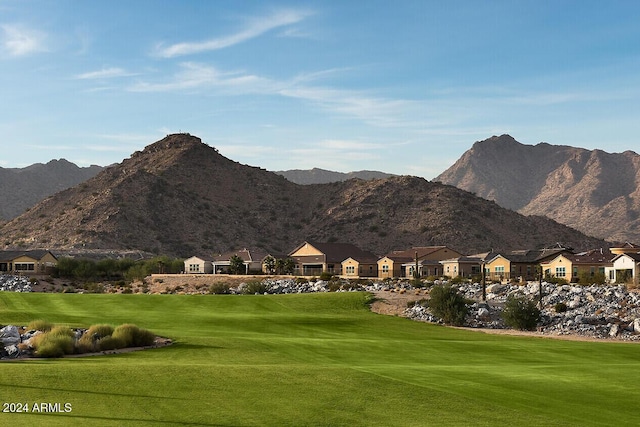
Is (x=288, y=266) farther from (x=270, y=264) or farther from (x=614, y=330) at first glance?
(x=614, y=330)

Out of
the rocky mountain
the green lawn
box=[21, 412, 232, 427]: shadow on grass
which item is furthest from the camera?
the rocky mountain

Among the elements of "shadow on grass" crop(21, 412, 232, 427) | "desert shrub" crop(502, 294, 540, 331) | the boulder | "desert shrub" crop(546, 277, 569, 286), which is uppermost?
"desert shrub" crop(546, 277, 569, 286)

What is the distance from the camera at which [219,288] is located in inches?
3812

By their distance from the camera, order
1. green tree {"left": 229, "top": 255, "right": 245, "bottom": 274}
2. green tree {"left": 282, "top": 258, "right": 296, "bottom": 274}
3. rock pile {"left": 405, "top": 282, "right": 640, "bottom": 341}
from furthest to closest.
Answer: green tree {"left": 282, "top": 258, "right": 296, "bottom": 274}
green tree {"left": 229, "top": 255, "right": 245, "bottom": 274}
rock pile {"left": 405, "top": 282, "right": 640, "bottom": 341}

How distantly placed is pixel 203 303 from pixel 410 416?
5074 cm

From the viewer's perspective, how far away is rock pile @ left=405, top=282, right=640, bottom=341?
59.2 meters

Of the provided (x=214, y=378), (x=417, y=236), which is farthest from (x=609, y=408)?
(x=417, y=236)

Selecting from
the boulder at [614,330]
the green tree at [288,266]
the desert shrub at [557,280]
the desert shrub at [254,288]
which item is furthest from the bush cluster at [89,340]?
the green tree at [288,266]

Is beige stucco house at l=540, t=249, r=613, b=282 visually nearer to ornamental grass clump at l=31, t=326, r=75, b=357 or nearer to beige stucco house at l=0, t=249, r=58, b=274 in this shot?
ornamental grass clump at l=31, t=326, r=75, b=357

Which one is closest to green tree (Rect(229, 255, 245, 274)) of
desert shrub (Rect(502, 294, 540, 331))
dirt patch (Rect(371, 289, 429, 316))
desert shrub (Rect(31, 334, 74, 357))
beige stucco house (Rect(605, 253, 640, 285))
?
dirt patch (Rect(371, 289, 429, 316))

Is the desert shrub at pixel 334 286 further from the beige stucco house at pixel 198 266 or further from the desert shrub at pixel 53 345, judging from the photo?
the desert shrub at pixel 53 345

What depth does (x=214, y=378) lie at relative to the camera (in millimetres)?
24719

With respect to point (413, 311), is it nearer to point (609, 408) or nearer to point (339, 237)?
point (609, 408)

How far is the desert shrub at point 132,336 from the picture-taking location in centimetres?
3731
